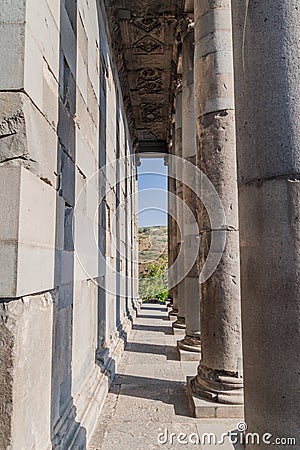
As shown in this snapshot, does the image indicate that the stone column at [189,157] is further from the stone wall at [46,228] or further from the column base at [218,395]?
the stone wall at [46,228]

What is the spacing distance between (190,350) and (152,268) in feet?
74.8

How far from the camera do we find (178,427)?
3.71 m

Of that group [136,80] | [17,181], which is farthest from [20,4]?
[136,80]

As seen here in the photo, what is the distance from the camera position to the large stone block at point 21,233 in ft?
6.38

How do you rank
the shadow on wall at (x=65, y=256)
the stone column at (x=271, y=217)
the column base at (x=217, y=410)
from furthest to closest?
1. the column base at (x=217, y=410)
2. the shadow on wall at (x=65, y=256)
3. the stone column at (x=271, y=217)

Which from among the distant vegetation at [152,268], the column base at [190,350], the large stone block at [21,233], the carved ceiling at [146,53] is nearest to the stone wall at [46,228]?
the large stone block at [21,233]

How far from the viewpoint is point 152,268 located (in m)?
29.2

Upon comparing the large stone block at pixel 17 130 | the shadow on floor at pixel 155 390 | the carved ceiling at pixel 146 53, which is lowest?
the shadow on floor at pixel 155 390

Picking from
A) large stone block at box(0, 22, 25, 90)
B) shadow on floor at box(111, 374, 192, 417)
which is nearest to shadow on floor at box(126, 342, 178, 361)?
shadow on floor at box(111, 374, 192, 417)

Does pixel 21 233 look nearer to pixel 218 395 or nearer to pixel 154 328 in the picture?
pixel 218 395

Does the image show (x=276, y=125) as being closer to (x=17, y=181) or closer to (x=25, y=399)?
(x=17, y=181)

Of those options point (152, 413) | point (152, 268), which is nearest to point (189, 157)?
point (152, 413)

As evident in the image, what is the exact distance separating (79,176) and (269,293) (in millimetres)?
2274

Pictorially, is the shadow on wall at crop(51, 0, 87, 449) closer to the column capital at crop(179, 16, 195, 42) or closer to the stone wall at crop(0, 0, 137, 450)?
the stone wall at crop(0, 0, 137, 450)
